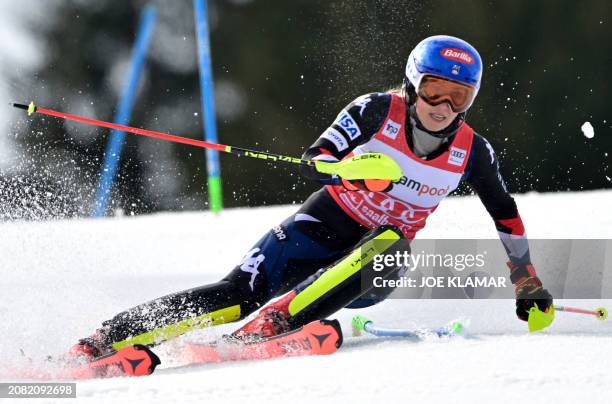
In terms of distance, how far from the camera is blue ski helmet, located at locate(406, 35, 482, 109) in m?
3.22

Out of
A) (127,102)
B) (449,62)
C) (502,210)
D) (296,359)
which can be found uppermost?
(127,102)

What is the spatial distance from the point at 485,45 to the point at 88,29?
23.4 feet

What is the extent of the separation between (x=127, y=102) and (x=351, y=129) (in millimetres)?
11520

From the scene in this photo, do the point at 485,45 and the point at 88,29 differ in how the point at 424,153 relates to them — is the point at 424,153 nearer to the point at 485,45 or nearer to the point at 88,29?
the point at 485,45

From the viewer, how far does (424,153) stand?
338 cm

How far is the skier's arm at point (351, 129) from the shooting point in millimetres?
3230

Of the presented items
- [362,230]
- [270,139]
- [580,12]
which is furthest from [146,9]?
[362,230]

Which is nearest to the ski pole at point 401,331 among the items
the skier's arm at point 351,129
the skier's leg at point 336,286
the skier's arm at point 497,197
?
the skier's leg at point 336,286

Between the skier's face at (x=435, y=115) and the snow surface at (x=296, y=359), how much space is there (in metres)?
0.77

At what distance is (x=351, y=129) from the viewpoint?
3.31 metres

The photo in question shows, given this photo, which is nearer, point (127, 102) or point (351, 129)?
point (351, 129)

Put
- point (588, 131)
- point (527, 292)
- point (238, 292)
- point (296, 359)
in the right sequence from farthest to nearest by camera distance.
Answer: point (588, 131), point (527, 292), point (238, 292), point (296, 359)

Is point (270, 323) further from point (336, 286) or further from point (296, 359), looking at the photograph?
point (296, 359)

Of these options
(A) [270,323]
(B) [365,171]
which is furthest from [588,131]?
(A) [270,323]
